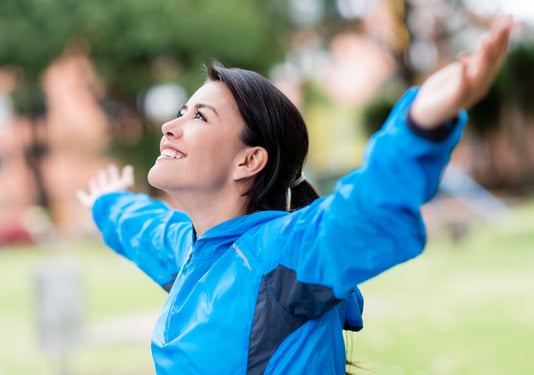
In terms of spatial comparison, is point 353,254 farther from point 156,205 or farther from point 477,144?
point 477,144

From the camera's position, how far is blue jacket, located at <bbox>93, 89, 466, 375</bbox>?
1.27 metres

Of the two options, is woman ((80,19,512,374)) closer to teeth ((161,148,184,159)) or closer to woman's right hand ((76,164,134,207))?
teeth ((161,148,184,159))

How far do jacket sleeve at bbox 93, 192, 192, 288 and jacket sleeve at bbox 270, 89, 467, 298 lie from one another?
Answer: 0.64 m

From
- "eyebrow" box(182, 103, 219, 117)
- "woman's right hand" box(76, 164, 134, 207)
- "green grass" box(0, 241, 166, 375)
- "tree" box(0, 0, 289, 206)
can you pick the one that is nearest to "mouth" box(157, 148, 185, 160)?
"eyebrow" box(182, 103, 219, 117)

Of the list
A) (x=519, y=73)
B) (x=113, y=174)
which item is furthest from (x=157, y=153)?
(x=113, y=174)

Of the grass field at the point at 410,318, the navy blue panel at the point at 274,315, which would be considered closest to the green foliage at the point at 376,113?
the grass field at the point at 410,318

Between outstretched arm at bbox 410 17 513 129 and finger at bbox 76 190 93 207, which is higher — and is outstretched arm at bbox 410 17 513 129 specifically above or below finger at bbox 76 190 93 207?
above

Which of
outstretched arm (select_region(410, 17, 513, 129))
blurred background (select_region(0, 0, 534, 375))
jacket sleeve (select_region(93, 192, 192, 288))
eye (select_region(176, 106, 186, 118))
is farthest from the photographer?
blurred background (select_region(0, 0, 534, 375))

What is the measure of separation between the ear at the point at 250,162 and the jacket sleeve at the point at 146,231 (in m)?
0.33

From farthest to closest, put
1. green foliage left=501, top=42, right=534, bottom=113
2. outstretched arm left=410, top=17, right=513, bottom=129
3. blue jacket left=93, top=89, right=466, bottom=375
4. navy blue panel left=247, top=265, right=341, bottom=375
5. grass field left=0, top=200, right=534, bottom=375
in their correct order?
green foliage left=501, top=42, right=534, bottom=113
grass field left=0, top=200, right=534, bottom=375
navy blue panel left=247, top=265, right=341, bottom=375
blue jacket left=93, top=89, right=466, bottom=375
outstretched arm left=410, top=17, right=513, bottom=129

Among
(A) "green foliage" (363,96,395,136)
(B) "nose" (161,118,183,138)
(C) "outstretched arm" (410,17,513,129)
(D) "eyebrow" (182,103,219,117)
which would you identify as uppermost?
(C) "outstretched arm" (410,17,513,129)

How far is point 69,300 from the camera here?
5.39m

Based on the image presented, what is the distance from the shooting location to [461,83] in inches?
47.1

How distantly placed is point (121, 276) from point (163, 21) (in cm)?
892
